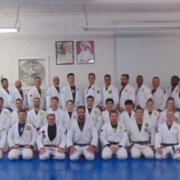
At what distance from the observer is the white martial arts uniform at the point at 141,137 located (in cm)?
625

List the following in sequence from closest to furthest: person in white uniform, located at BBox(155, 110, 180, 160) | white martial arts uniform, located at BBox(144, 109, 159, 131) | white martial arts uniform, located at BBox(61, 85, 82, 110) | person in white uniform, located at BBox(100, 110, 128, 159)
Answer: person in white uniform, located at BBox(155, 110, 180, 160), person in white uniform, located at BBox(100, 110, 128, 159), white martial arts uniform, located at BBox(144, 109, 159, 131), white martial arts uniform, located at BBox(61, 85, 82, 110)

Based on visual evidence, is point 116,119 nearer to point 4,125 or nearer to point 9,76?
point 4,125

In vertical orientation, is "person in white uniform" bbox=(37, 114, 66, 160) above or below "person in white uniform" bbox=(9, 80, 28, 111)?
below

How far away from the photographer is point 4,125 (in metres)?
7.19

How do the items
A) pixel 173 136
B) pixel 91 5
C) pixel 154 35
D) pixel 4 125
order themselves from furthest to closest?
pixel 154 35
pixel 91 5
pixel 4 125
pixel 173 136

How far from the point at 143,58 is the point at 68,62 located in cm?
206

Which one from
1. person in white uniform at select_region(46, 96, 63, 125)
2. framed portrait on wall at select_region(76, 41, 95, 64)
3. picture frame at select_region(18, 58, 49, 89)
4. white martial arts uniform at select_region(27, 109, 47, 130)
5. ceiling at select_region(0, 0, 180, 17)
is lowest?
white martial arts uniform at select_region(27, 109, 47, 130)

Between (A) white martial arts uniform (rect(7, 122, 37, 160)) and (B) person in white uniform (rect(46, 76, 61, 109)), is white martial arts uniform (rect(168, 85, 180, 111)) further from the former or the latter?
(A) white martial arts uniform (rect(7, 122, 37, 160))

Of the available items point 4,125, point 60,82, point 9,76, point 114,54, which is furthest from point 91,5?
point 4,125

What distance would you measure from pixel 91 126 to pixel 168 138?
1.60m

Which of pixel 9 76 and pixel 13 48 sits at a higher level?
pixel 13 48

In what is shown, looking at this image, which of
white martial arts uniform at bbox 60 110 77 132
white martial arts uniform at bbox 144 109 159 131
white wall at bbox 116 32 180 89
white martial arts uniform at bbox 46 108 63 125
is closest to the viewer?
white martial arts uniform at bbox 144 109 159 131

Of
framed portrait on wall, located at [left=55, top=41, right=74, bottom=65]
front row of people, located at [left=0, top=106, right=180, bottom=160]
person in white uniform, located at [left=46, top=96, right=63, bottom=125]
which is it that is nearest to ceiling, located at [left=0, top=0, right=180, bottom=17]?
framed portrait on wall, located at [left=55, top=41, right=74, bottom=65]

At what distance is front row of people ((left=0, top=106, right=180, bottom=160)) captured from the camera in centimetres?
615
